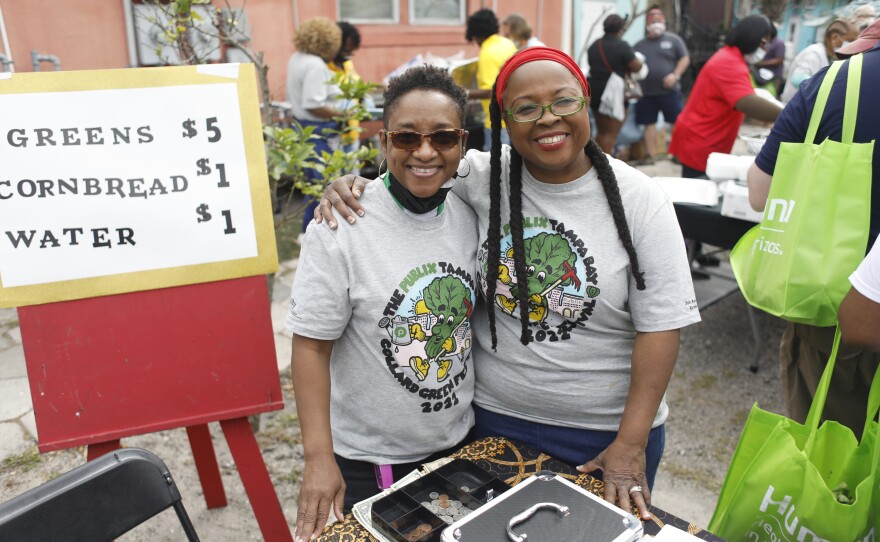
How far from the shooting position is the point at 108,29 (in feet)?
17.8

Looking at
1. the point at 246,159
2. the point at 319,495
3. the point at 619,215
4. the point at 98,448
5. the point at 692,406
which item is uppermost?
the point at 246,159

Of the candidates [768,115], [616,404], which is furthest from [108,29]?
[616,404]

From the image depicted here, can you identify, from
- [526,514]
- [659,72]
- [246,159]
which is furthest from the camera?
[659,72]

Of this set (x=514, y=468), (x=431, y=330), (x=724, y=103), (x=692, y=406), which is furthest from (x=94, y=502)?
(x=724, y=103)

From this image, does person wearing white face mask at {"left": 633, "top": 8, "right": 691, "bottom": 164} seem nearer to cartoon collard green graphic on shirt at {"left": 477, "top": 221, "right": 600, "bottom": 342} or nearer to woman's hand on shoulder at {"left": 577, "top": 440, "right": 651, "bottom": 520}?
cartoon collard green graphic on shirt at {"left": 477, "top": 221, "right": 600, "bottom": 342}

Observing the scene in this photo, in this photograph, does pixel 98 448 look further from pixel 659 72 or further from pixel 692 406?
pixel 659 72

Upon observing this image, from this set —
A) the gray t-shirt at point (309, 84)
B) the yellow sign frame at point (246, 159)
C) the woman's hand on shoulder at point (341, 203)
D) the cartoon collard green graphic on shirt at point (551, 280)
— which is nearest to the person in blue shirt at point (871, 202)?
the cartoon collard green graphic on shirt at point (551, 280)

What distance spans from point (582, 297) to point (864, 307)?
64 centimetres

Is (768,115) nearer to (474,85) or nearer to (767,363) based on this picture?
(767,363)

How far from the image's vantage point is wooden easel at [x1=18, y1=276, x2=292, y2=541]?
1809mm

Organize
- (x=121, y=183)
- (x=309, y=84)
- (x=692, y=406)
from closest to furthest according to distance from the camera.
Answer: (x=121, y=183) → (x=692, y=406) → (x=309, y=84)

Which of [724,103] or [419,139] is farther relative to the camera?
[724,103]

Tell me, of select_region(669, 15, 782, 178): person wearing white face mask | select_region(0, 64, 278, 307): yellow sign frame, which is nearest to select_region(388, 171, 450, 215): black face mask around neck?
select_region(0, 64, 278, 307): yellow sign frame

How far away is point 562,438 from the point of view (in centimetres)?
168
